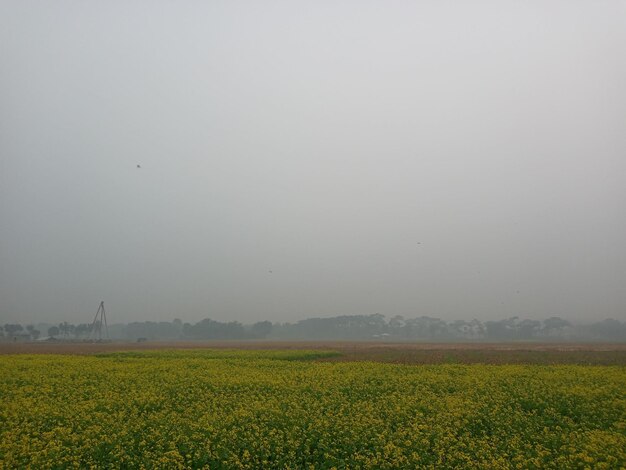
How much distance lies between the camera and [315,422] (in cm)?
1163

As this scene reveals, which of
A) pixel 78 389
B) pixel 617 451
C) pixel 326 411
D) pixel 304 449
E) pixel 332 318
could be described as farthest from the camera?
pixel 332 318

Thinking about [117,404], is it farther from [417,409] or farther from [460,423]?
[460,423]

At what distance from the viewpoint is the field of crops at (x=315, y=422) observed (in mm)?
9859

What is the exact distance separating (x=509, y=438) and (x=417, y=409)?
8.54 ft

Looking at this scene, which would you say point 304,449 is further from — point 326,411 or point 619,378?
point 619,378

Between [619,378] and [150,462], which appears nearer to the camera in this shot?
[150,462]

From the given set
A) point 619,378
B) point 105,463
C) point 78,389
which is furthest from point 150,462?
point 619,378

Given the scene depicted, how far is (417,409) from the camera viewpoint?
1309 centimetres

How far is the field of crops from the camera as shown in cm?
986

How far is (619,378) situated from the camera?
18703 millimetres

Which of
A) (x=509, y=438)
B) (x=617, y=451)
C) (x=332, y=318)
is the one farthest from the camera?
(x=332, y=318)

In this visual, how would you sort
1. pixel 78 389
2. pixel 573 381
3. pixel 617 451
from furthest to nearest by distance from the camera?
pixel 573 381 < pixel 78 389 < pixel 617 451

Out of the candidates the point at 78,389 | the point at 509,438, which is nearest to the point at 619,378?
the point at 509,438

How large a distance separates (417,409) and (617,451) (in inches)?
196
